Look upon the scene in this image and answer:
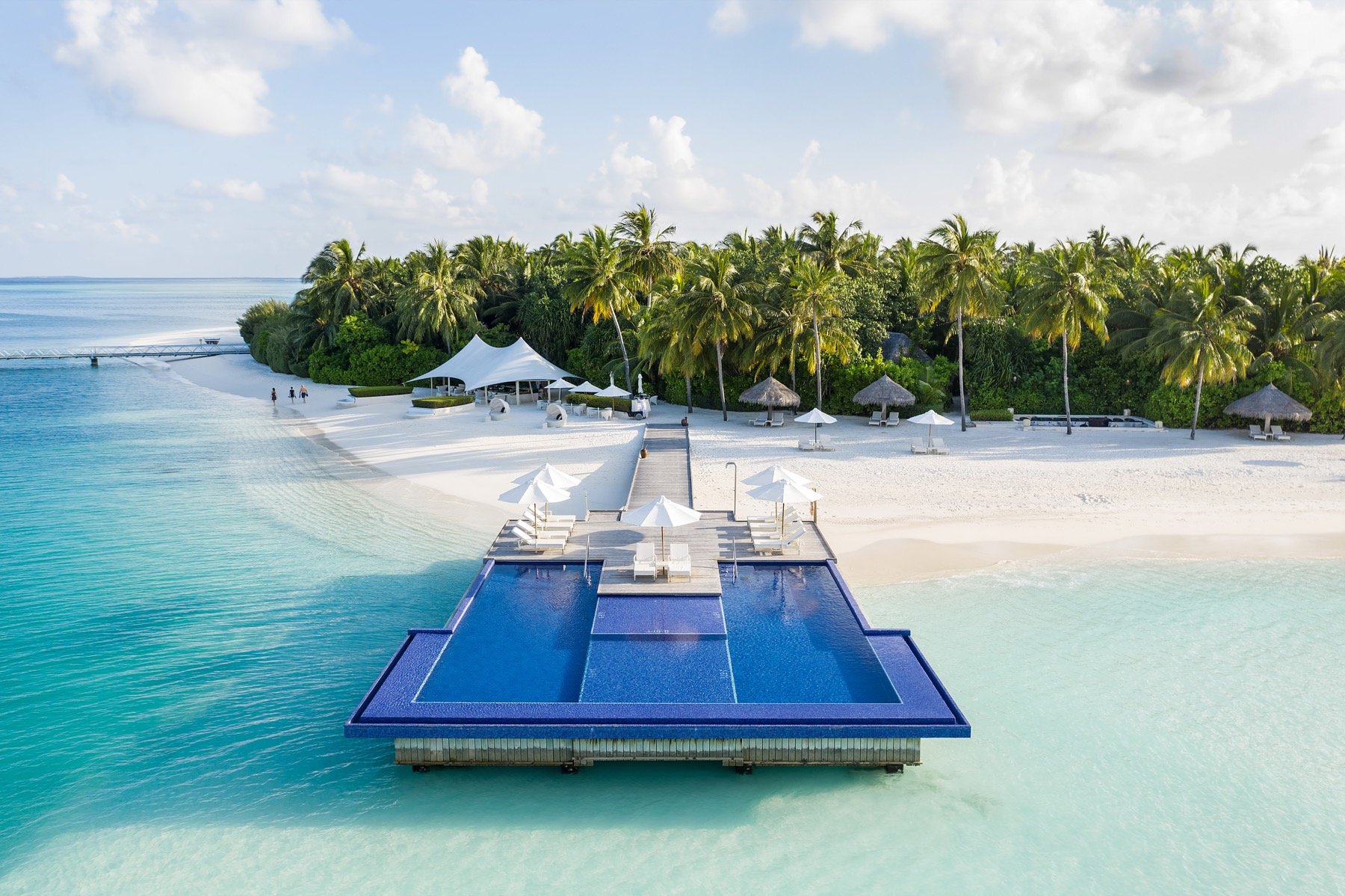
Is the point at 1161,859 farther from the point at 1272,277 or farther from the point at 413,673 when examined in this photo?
the point at 1272,277

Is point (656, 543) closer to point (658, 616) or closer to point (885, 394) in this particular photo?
point (658, 616)

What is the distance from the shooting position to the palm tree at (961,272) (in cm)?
3231

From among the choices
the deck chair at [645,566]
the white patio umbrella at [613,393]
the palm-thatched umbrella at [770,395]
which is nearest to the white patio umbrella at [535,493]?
the deck chair at [645,566]

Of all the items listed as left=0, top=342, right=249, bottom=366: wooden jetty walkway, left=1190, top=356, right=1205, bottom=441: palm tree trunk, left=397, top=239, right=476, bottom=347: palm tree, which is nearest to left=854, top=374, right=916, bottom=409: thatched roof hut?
left=1190, top=356, right=1205, bottom=441: palm tree trunk

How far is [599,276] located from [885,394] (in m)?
15.3

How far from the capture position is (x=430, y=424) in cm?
3762

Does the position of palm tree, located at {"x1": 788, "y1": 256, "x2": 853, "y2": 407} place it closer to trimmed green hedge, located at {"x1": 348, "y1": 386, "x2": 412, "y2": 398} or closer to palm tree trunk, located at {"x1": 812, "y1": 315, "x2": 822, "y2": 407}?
palm tree trunk, located at {"x1": 812, "y1": 315, "x2": 822, "y2": 407}

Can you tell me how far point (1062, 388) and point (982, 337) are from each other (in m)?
3.88

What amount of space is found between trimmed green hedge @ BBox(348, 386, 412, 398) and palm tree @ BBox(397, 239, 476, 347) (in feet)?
12.9

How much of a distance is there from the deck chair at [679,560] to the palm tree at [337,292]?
4506cm

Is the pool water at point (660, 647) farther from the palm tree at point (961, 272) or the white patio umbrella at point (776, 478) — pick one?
the palm tree at point (961, 272)

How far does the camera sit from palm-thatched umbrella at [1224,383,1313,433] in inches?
1145

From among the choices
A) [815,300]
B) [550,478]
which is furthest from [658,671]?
[815,300]

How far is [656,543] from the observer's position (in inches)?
696
